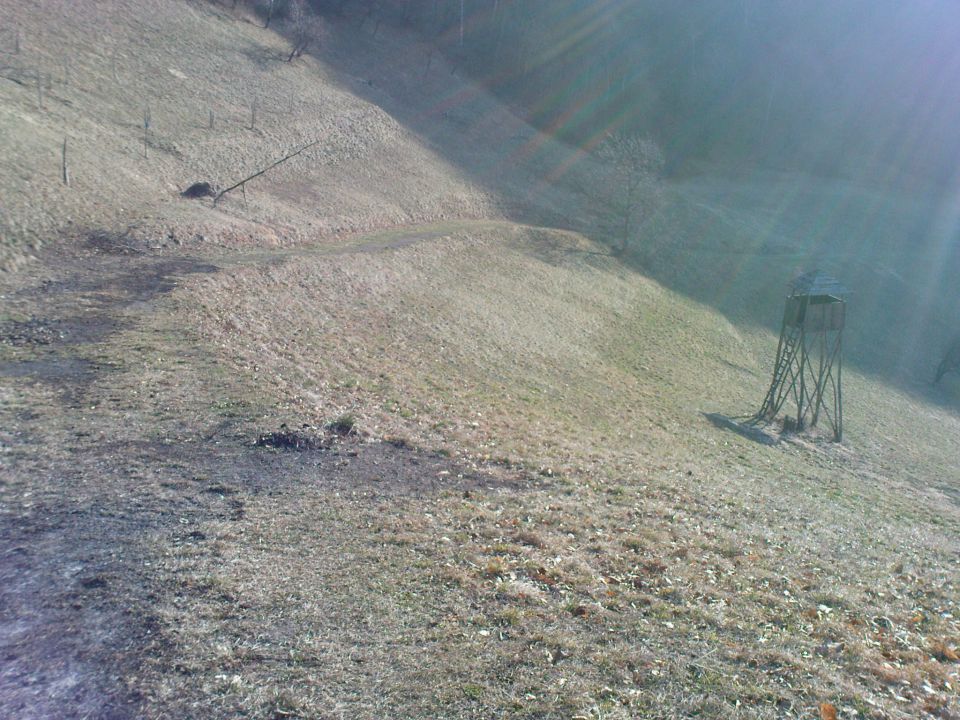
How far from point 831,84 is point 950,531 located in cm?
9052

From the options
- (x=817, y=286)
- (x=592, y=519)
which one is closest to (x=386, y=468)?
(x=592, y=519)

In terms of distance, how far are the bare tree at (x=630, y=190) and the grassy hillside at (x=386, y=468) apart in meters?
7.44

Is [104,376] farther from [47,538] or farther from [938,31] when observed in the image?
[938,31]

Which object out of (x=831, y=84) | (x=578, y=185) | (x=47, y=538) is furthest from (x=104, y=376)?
(x=831, y=84)

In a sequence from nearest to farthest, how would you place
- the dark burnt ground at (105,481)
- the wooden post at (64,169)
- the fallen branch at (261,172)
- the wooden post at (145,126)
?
the dark burnt ground at (105,481)
the wooden post at (64,169)
the fallen branch at (261,172)
the wooden post at (145,126)

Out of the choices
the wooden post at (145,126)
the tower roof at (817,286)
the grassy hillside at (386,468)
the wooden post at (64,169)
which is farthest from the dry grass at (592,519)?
the wooden post at (145,126)

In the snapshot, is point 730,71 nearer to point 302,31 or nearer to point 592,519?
point 302,31

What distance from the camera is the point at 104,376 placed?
14.4 m

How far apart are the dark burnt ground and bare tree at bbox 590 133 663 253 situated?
3267 cm

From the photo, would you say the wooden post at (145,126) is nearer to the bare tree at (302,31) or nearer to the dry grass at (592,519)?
the dry grass at (592,519)

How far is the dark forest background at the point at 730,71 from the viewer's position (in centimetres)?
6962

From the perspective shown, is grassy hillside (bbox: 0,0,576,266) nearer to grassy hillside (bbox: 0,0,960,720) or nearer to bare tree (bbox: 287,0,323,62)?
grassy hillside (bbox: 0,0,960,720)

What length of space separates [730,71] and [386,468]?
88.4 meters

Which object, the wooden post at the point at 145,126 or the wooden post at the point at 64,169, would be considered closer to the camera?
the wooden post at the point at 64,169
